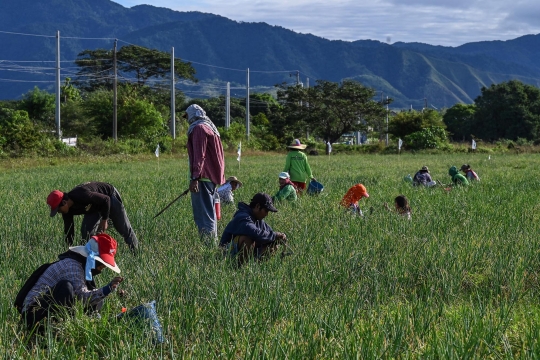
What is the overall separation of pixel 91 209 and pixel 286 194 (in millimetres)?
3770

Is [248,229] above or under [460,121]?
under

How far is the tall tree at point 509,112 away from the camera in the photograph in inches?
1991

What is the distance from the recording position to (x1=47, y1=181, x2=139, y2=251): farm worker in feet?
19.9

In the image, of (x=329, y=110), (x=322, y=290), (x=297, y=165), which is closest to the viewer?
(x=322, y=290)

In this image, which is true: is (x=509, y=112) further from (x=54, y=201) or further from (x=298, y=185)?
(x=54, y=201)

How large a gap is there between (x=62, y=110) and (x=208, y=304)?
37.6 metres

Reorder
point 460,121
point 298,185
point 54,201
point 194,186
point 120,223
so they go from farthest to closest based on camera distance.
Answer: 1. point 460,121
2. point 298,185
3. point 194,186
4. point 120,223
5. point 54,201

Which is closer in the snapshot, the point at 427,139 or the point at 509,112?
the point at 427,139

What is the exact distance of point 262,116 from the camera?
55.5 meters

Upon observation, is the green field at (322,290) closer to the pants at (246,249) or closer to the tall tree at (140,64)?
the pants at (246,249)

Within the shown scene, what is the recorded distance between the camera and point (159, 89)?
184 ft

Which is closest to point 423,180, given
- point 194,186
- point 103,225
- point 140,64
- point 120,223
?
point 194,186

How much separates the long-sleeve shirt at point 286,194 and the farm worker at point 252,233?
3.56 m

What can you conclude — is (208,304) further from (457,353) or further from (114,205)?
(114,205)
